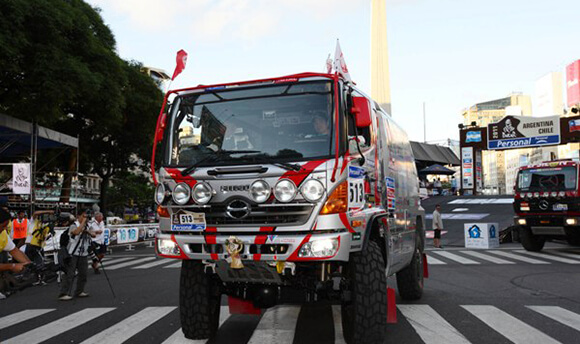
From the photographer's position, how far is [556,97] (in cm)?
12125

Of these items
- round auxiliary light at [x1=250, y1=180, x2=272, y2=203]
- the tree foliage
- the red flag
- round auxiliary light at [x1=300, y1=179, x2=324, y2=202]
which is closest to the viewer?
round auxiliary light at [x1=300, y1=179, x2=324, y2=202]

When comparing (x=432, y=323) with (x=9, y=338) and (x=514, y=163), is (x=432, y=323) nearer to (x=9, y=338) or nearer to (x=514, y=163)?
(x=9, y=338)

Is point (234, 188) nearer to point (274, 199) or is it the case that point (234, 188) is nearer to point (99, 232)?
point (274, 199)

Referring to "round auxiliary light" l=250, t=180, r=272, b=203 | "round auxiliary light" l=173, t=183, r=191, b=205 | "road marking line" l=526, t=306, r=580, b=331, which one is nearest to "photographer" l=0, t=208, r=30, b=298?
"round auxiliary light" l=173, t=183, r=191, b=205

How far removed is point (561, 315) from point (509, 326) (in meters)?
1.27

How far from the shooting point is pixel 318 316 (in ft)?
23.6

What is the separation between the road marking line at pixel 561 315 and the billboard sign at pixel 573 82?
99.5 meters

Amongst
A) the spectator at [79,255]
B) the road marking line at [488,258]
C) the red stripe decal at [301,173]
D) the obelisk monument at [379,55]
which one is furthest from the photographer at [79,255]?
the obelisk monument at [379,55]

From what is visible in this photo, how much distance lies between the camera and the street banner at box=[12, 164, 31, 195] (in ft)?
56.6

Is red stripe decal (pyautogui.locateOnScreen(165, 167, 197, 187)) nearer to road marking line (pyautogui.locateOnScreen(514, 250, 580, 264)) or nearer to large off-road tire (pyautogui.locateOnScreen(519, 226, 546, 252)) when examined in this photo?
road marking line (pyautogui.locateOnScreen(514, 250, 580, 264))

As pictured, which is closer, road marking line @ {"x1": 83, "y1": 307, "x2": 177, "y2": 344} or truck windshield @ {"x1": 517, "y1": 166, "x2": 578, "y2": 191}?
road marking line @ {"x1": 83, "y1": 307, "x2": 177, "y2": 344}

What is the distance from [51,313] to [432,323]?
234 inches

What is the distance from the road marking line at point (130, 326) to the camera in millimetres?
6098

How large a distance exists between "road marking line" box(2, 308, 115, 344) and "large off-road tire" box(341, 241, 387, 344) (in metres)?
3.89
